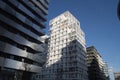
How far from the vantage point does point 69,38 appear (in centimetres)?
10200

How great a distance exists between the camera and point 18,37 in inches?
2068

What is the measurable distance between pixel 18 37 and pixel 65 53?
2001 inches

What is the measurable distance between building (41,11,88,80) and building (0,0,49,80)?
1342 inches

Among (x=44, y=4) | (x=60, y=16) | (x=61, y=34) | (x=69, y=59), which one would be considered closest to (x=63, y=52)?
(x=69, y=59)

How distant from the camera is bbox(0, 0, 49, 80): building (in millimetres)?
48125

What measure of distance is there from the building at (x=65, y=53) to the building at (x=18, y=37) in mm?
34092

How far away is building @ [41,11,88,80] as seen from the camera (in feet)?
310

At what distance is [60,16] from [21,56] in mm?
67452

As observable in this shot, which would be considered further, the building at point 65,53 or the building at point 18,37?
the building at point 65,53

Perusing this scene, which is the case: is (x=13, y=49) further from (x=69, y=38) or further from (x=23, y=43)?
(x=69, y=38)

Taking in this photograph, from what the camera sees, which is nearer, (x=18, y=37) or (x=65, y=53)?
(x=18, y=37)

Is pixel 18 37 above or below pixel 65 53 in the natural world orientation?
below

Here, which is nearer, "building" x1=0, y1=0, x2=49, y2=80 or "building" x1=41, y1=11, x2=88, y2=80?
"building" x1=0, y1=0, x2=49, y2=80

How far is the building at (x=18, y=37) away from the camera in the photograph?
158 ft
